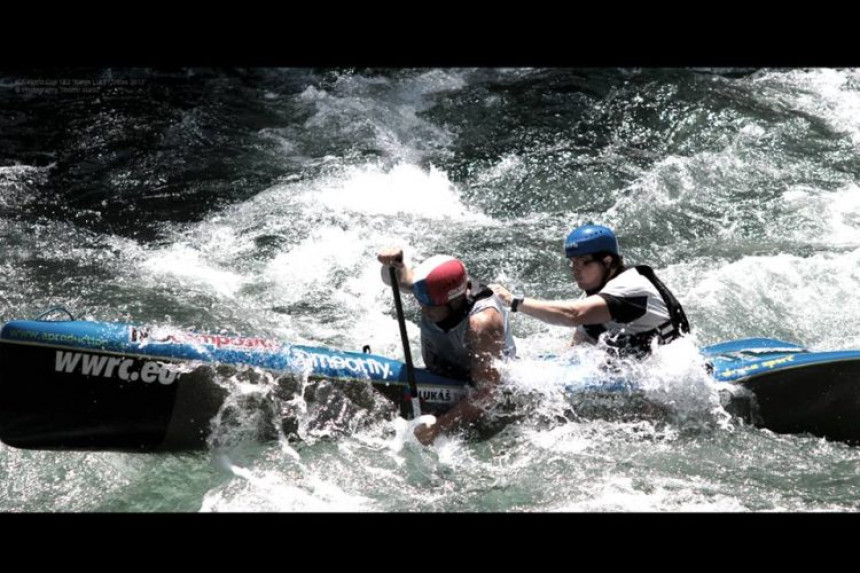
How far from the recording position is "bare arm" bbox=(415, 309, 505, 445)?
500 centimetres

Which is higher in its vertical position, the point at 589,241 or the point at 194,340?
the point at 589,241

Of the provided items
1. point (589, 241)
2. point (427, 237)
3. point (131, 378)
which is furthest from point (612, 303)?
point (427, 237)

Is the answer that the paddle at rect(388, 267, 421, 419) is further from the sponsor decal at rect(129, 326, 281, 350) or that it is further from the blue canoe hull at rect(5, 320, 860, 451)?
the sponsor decal at rect(129, 326, 281, 350)

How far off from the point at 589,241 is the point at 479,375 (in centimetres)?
105

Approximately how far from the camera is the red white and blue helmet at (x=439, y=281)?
4.89m

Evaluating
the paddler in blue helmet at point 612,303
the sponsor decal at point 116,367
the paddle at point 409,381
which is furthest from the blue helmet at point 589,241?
the sponsor decal at point 116,367

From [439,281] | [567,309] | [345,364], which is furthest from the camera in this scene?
[567,309]

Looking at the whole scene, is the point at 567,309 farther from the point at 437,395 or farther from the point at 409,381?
the point at 409,381

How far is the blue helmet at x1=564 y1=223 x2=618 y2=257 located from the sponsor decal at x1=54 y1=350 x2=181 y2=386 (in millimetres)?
2328

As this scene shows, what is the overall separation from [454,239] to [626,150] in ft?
8.44

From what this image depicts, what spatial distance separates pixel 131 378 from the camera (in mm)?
4949

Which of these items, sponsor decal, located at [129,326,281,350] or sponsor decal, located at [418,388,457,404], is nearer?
sponsor decal, located at [129,326,281,350]

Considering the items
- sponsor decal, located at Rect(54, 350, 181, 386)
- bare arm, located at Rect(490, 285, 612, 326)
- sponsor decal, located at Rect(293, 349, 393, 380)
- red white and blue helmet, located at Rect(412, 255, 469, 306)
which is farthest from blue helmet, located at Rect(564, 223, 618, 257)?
sponsor decal, located at Rect(54, 350, 181, 386)

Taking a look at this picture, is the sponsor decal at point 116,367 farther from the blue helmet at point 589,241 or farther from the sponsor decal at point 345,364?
the blue helmet at point 589,241
